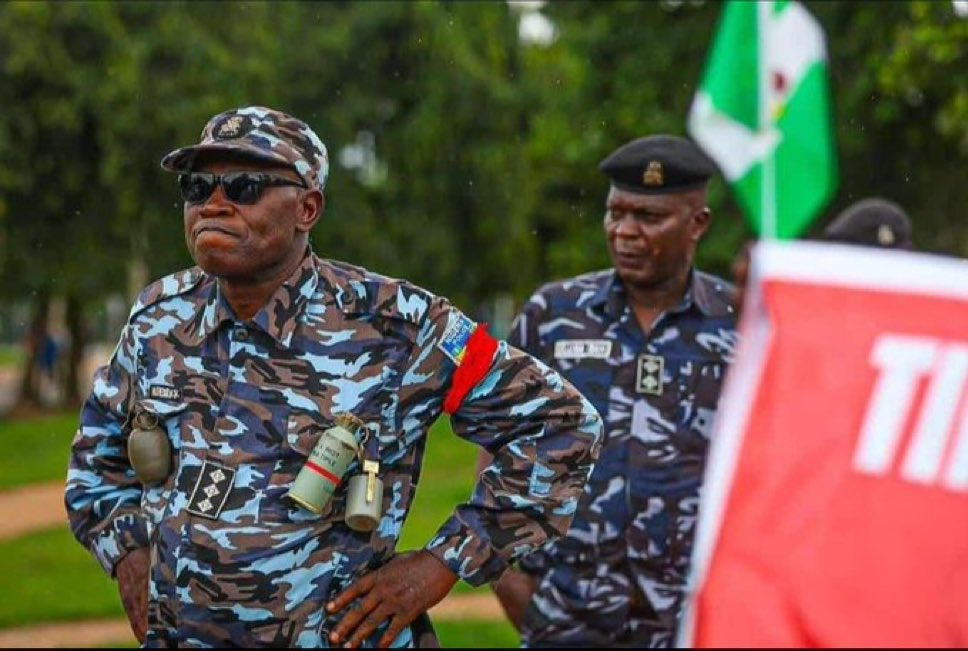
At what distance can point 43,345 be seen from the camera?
28422mm

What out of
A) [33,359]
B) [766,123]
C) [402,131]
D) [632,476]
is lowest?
[33,359]

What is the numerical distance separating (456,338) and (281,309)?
1.24 ft

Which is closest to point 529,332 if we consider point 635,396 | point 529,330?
point 529,330

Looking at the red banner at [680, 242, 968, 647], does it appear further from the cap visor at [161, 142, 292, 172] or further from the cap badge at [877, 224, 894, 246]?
the cap badge at [877, 224, 894, 246]

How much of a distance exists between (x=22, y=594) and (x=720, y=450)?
10.2m

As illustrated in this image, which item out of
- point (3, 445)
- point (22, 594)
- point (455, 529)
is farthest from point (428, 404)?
point (3, 445)

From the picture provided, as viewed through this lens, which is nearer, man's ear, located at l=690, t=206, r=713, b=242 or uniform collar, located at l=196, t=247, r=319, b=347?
uniform collar, located at l=196, t=247, r=319, b=347

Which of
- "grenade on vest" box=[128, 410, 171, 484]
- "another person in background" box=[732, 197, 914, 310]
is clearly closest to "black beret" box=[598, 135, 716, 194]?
"another person in background" box=[732, 197, 914, 310]

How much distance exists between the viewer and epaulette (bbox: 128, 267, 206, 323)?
12.6ft

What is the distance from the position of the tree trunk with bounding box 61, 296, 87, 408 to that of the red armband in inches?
938

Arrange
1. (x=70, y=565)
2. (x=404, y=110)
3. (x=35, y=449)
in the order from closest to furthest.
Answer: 1. (x=70, y=565)
2. (x=35, y=449)
3. (x=404, y=110)

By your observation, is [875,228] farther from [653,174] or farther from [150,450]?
[150,450]

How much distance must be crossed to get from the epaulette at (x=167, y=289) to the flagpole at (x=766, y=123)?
2432mm

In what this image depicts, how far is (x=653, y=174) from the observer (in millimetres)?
5430
